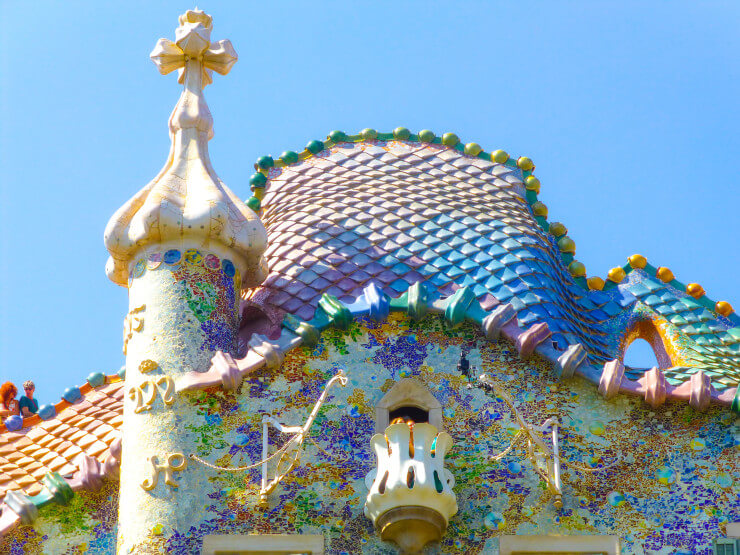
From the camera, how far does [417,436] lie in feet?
46.8

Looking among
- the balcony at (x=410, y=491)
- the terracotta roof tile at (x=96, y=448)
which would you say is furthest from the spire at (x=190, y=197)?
the balcony at (x=410, y=491)

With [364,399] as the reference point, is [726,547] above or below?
below

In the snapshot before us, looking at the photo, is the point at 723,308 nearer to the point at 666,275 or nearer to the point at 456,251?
the point at 666,275

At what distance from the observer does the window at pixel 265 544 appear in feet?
46.4

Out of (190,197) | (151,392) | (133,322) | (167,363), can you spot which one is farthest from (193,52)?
(151,392)

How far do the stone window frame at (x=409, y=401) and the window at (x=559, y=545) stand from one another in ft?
3.68

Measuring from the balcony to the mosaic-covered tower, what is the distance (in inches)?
55.5

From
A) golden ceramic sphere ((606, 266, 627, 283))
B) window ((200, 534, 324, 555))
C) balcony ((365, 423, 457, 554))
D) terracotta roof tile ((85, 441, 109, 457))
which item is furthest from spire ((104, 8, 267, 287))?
golden ceramic sphere ((606, 266, 627, 283))

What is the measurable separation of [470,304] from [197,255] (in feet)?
7.33

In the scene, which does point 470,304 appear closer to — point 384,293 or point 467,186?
point 384,293

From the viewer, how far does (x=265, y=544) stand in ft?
46.6

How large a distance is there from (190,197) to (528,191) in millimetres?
3480

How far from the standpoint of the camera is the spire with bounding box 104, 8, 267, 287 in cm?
1530

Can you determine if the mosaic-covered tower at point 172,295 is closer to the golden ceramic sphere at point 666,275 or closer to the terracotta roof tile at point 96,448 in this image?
the terracotta roof tile at point 96,448
